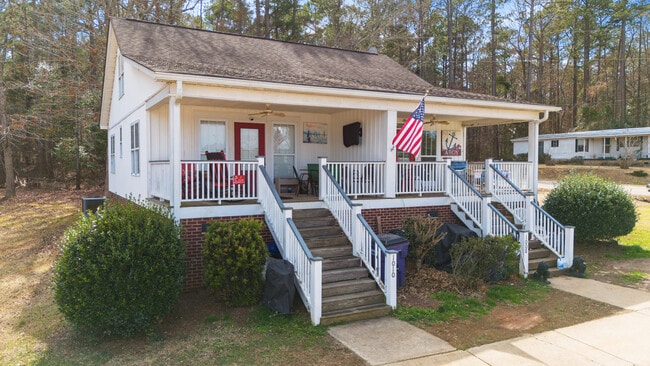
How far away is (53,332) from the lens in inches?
264

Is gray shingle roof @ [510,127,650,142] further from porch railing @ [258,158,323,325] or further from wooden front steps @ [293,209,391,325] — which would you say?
porch railing @ [258,158,323,325]

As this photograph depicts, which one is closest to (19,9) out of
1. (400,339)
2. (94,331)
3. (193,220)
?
(193,220)

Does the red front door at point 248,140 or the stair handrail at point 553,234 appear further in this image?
the red front door at point 248,140

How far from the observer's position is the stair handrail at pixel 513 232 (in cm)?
908

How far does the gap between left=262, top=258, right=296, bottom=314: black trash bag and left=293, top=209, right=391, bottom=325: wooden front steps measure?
57 cm

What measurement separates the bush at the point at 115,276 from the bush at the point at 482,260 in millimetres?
5266

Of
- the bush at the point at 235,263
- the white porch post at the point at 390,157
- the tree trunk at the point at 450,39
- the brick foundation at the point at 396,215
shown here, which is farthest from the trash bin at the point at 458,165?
the tree trunk at the point at 450,39

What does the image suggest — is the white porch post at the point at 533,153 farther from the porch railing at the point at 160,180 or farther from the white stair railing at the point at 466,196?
the porch railing at the point at 160,180

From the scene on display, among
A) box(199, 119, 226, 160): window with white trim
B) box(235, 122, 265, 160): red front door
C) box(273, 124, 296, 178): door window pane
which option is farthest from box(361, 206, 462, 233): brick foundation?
box(199, 119, 226, 160): window with white trim

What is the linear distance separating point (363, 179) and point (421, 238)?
2074 millimetres

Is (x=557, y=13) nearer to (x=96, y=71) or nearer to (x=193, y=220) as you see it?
(x=96, y=71)

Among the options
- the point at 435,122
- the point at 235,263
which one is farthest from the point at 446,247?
the point at 435,122

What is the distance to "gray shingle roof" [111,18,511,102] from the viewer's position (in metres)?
10.2

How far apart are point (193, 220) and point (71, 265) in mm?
2392
